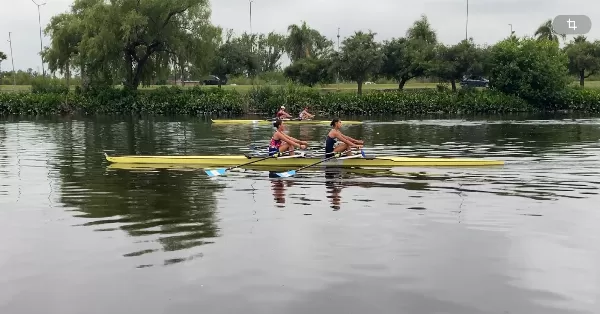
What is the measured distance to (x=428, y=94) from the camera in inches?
2190

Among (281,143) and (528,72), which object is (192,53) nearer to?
(528,72)

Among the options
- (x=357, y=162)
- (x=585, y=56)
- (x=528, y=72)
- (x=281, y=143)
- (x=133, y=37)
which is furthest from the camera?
(x=585, y=56)

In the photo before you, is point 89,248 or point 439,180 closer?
point 89,248

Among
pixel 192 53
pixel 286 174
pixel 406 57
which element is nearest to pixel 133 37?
pixel 192 53

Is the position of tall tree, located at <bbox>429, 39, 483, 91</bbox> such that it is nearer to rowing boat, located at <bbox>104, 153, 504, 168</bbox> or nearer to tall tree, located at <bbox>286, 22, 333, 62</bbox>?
tall tree, located at <bbox>286, 22, 333, 62</bbox>

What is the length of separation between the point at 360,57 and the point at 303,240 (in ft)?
160

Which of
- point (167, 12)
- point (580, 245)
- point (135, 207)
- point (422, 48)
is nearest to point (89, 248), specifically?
point (135, 207)

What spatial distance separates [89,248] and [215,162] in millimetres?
8826

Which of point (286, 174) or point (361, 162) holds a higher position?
point (361, 162)

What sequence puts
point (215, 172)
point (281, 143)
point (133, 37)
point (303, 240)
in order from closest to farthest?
point (303, 240) → point (215, 172) → point (281, 143) → point (133, 37)

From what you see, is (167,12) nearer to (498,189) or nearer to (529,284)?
(498,189)

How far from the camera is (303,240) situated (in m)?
10.5

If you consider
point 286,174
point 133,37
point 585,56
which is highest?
point 133,37

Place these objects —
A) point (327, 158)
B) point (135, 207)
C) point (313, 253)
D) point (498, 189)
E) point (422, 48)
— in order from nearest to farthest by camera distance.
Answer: point (313, 253)
point (135, 207)
point (498, 189)
point (327, 158)
point (422, 48)
